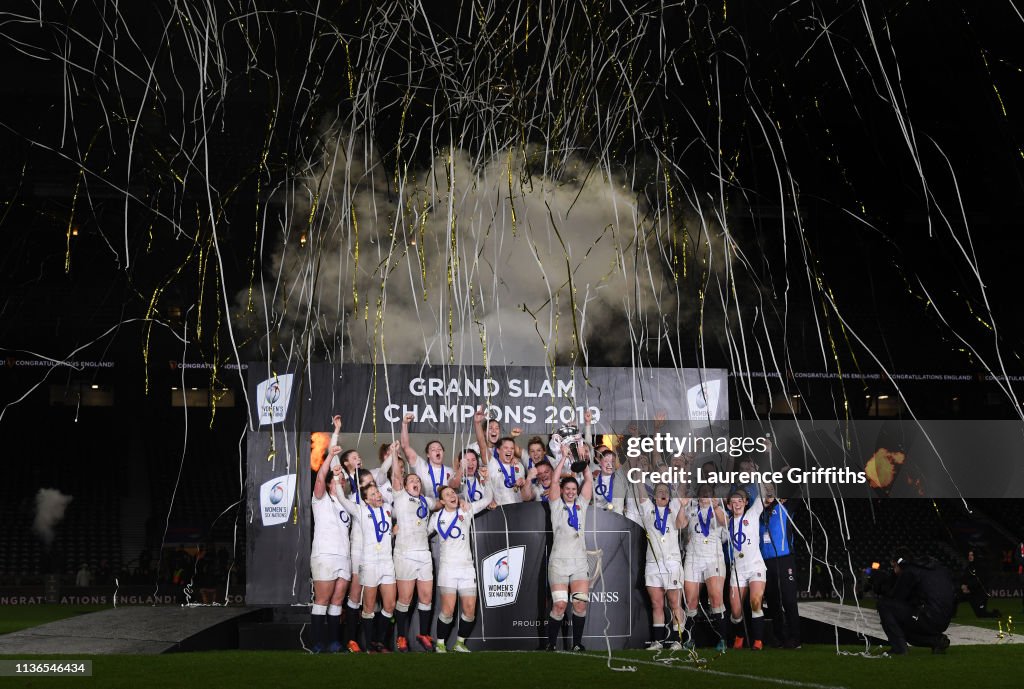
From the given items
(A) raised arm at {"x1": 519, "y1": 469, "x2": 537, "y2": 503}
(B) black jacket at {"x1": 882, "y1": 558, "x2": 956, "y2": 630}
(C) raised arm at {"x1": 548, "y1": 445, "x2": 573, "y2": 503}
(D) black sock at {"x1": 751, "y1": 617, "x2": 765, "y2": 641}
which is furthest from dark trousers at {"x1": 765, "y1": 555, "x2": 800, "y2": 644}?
(A) raised arm at {"x1": 519, "y1": 469, "x2": 537, "y2": 503}

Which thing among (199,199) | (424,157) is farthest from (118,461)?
(424,157)

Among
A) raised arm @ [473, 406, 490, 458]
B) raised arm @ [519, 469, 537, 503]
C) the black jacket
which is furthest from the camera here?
raised arm @ [473, 406, 490, 458]

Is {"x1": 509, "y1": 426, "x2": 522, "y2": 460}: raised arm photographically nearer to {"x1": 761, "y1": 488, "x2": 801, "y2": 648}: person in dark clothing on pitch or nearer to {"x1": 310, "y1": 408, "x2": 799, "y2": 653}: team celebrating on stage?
{"x1": 310, "y1": 408, "x2": 799, "y2": 653}: team celebrating on stage

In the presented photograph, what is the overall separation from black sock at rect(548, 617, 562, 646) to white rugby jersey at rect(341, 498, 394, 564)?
6.05 feet

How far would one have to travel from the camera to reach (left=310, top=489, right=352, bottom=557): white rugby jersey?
1107cm

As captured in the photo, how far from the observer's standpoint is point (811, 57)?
48.4 feet

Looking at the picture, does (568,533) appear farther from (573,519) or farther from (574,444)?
(574,444)

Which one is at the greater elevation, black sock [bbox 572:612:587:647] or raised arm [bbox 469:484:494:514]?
raised arm [bbox 469:484:494:514]

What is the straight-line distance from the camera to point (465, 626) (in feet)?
36.6

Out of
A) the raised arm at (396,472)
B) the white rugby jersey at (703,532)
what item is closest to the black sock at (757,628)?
the white rugby jersey at (703,532)

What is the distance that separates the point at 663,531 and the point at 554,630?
1576mm

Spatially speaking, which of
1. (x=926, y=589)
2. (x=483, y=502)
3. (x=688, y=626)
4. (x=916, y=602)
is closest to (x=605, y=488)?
(x=483, y=502)

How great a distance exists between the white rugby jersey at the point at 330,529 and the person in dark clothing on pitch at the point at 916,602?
5.32 metres

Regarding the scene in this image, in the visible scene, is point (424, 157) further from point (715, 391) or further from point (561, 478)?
point (561, 478)
